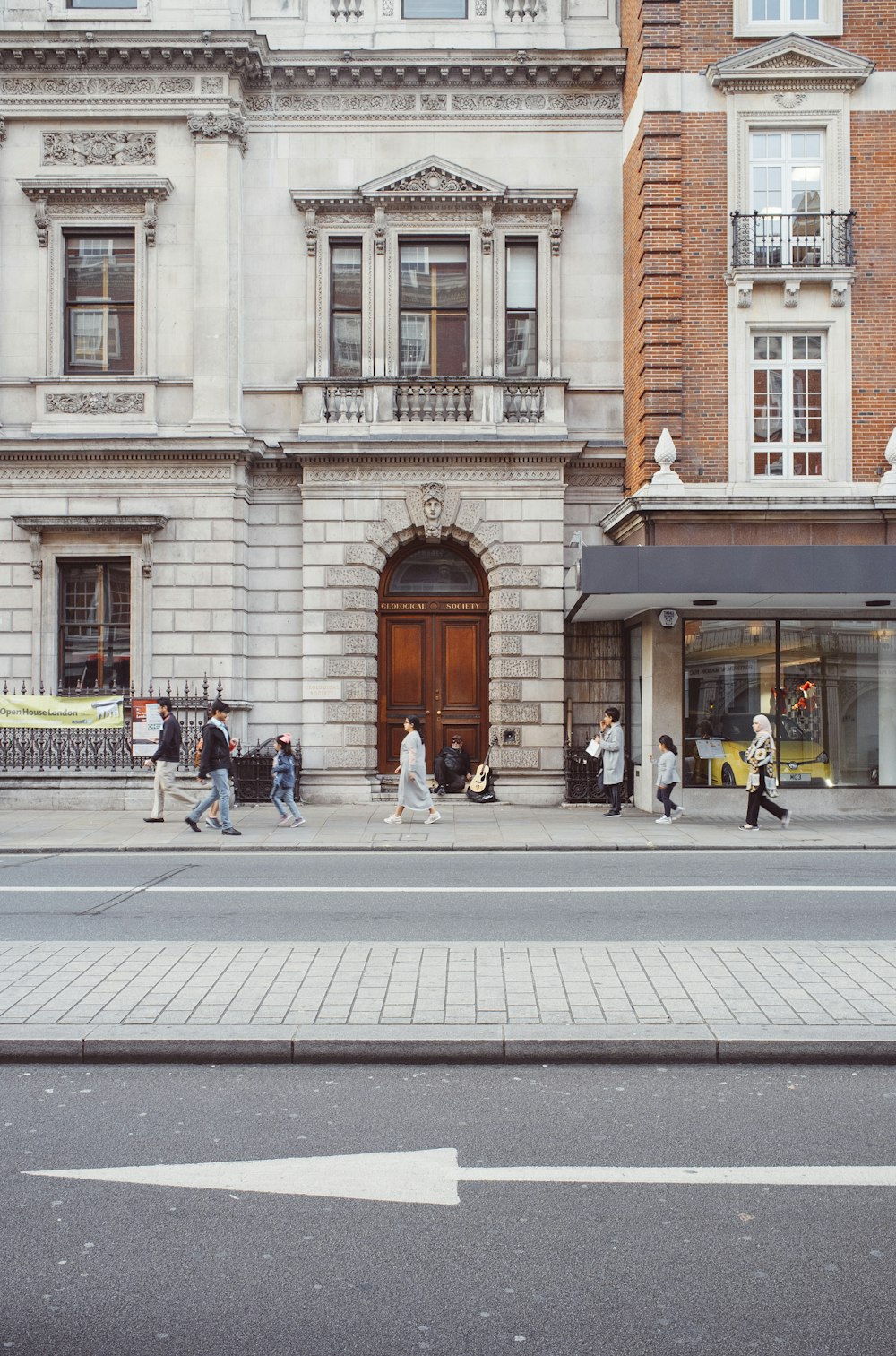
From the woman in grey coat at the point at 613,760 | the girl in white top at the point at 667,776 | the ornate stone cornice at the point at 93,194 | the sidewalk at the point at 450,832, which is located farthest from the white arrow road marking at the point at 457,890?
the ornate stone cornice at the point at 93,194

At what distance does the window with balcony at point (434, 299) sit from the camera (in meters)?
20.7

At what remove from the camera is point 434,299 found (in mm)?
20750

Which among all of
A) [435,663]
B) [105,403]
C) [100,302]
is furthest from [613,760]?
[100,302]

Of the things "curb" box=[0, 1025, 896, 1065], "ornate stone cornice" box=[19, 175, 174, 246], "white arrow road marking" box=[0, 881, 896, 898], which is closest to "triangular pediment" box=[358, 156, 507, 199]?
"ornate stone cornice" box=[19, 175, 174, 246]

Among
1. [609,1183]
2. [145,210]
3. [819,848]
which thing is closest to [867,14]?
[145,210]

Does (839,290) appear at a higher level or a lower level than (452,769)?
higher

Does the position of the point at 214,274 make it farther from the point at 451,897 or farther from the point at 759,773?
the point at 451,897

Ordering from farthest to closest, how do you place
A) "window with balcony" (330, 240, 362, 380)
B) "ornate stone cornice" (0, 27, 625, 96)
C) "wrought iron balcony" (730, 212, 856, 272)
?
1. "window with balcony" (330, 240, 362, 380)
2. "ornate stone cornice" (0, 27, 625, 96)
3. "wrought iron balcony" (730, 212, 856, 272)

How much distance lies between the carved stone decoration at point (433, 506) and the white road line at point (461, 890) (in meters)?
10.1

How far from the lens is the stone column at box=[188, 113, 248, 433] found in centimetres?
2003

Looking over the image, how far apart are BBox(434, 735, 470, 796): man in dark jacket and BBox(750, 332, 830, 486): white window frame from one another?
7039 mm

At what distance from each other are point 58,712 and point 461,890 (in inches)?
422

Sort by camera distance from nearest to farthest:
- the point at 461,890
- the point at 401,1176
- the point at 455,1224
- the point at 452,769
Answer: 1. the point at 455,1224
2. the point at 401,1176
3. the point at 461,890
4. the point at 452,769

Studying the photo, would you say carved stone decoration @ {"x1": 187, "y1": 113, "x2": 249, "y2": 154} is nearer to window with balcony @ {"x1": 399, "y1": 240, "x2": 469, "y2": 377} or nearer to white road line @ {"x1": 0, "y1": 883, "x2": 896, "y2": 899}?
window with balcony @ {"x1": 399, "y1": 240, "x2": 469, "y2": 377}
